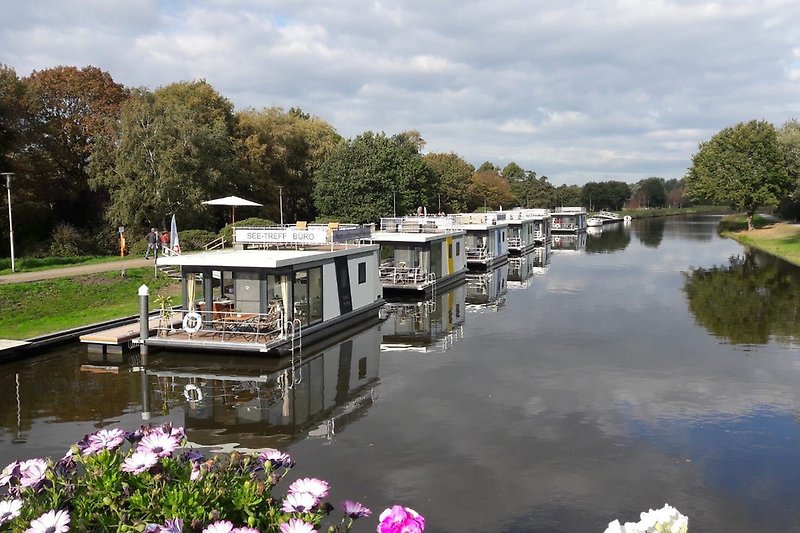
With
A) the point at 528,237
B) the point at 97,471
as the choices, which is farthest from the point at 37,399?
the point at 528,237

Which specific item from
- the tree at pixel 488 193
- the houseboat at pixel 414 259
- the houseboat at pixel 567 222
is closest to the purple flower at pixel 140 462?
the houseboat at pixel 414 259

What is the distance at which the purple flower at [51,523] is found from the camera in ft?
14.3

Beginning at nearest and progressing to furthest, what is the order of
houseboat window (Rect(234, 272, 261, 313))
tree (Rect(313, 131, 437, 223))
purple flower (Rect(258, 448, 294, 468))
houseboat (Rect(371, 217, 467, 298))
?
purple flower (Rect(258, 448, 294, 468)) → houseboat window (Rect(234, 272, 261, 313)) → houseboat (Rect(371, 217, 467, 298)) → tree (Rect(313, 131, 437, 223))

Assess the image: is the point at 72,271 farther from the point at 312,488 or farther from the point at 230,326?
the point at 312,488

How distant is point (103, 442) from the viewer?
211 inches

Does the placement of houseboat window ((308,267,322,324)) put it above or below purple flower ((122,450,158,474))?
below

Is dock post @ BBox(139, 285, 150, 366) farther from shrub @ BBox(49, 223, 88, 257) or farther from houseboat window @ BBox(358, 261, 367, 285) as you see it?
shrub @ BBox(49, 223, 88, 257)

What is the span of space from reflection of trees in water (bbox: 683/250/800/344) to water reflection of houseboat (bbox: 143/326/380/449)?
1429 cm

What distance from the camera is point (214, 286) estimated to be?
21578 millimetres

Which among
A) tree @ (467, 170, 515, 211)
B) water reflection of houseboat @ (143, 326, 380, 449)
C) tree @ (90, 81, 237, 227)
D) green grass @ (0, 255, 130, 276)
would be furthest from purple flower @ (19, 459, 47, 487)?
tree @ (467, 170, 515, 211)

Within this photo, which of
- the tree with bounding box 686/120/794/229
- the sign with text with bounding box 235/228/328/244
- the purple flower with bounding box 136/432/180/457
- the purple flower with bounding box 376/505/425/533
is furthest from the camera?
the tree with bounding box 686/120/794/229

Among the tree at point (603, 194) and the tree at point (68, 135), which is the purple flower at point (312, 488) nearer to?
the tree at point (68, 135)

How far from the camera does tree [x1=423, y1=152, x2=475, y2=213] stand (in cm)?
8975

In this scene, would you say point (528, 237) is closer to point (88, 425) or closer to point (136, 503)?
point (88, 425)
